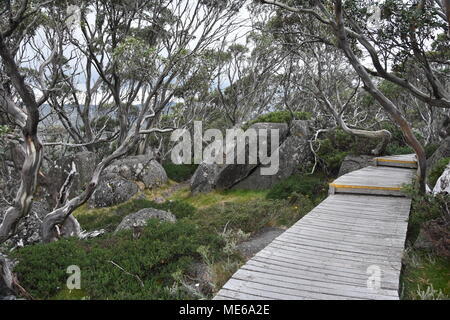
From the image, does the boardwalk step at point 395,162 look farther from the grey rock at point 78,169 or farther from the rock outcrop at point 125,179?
the grey rock at point 78,169

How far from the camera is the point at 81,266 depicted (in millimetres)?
7211

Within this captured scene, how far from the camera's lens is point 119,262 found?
7195 mm

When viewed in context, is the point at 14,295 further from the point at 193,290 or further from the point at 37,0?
the point at 37,0

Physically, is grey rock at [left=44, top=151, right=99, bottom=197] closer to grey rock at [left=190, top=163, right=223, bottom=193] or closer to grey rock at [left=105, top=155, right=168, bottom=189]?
grey rock at [left=105, top=155, right=168, bottom=189]

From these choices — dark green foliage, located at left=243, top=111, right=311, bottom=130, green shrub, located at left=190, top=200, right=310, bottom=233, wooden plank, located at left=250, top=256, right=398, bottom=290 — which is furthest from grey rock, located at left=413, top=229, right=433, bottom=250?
dark green foliage, located at left=243, top=111, right=311, bottom=130

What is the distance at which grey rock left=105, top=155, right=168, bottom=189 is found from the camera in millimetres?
17578

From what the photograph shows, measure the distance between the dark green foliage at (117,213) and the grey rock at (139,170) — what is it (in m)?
2.57

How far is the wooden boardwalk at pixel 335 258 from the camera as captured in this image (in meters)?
4.62

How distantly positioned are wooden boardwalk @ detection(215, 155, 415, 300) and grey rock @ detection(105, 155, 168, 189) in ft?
34.8

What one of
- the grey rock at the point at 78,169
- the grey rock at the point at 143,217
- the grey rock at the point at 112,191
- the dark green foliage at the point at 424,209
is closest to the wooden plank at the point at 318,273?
the dark green foliage at the point at 424,209

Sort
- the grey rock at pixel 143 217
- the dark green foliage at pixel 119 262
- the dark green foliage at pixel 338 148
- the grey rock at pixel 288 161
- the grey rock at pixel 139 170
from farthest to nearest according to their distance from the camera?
the grey rock at pixel 139 170, the grey rock at pixel 288 161, the dark green foliage at pixel 338 148, the grey rock at pixel 143 217, the dark green foliage at pixel 119 262

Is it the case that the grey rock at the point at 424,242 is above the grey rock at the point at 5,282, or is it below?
above

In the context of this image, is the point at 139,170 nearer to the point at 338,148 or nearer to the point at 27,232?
→ the point at 27,232
